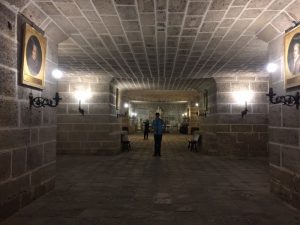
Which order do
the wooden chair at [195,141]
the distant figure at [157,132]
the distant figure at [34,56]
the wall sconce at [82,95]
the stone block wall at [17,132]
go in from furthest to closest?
1. the wooden chair at [195,141]
2. the wall sconce at [82,95]
3. the distant figure at [157,132]
4. the distant figure at [34,56]
5. the stone block wall at [17,132]

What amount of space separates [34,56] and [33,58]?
0.05 meters

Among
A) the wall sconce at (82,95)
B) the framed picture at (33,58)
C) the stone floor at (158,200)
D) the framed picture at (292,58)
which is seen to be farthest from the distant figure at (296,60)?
the wall sconce at (82,95)

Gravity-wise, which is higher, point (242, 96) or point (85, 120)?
point (242, 96)

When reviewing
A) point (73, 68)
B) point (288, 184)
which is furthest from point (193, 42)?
point (73, 68)

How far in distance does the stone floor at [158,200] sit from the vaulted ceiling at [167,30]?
2.90m

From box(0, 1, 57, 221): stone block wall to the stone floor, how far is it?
28 centimetres

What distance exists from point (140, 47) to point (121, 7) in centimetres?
207

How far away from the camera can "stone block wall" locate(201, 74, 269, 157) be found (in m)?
9.84

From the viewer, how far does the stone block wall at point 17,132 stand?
334 cm

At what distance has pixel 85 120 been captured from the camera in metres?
10.3

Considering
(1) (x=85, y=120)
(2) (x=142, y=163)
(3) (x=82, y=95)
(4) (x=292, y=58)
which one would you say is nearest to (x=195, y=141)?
(2) (x=142, y=163)

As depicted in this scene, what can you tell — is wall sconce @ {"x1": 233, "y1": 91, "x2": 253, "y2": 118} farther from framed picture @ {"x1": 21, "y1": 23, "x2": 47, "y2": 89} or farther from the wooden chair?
framed picture @ {"x1": 21, "y1": 23, "x2": 47, "y2": 89}

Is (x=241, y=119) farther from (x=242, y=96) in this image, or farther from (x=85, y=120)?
(x=85, y=120)

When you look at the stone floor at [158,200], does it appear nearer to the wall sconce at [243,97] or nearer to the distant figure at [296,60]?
the distant figure at [296,60]
